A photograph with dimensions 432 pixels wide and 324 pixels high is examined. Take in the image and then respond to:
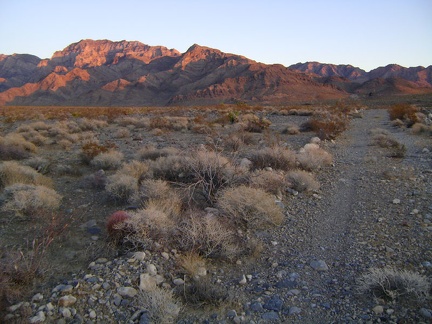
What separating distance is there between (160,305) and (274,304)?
1.21 metres

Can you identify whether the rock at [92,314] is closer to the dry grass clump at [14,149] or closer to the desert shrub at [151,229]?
the desert shrub at [151,229]

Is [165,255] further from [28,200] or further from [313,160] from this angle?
[313,160]

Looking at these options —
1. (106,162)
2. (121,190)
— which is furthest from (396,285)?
(106,162)

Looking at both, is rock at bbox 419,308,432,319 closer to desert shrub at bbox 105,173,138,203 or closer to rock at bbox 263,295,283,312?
rock at bbox 263,295,283,312

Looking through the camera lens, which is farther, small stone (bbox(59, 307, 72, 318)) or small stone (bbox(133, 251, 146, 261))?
small stone (bbox(133, 251, 146, 261))

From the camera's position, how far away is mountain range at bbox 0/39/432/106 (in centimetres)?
9731

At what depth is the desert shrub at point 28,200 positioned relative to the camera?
570cm

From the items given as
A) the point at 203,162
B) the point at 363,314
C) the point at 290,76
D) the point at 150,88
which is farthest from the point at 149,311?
the point at 150,88

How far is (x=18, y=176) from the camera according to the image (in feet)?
24.3

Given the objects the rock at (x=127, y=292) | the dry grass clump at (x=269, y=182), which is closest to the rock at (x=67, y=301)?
the rock at (x=127, y=292)

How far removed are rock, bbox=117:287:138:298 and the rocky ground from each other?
11 millimetres

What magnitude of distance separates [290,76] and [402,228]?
105305mm

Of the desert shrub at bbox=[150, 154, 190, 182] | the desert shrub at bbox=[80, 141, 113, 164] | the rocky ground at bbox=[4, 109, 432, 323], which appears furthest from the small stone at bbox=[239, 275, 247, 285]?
the desert shrub at bbox=[80, 141, 113, 164]

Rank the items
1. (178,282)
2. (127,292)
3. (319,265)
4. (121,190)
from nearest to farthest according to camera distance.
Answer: (127,292) → (178,282) → (319,265) → (121,190)
